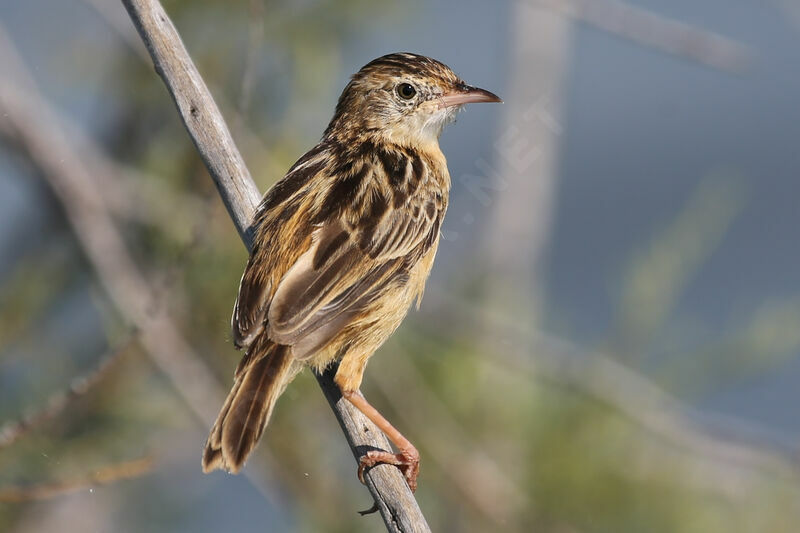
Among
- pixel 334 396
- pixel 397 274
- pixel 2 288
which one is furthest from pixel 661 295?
pixel 2 288

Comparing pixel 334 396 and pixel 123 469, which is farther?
pixel 334 396

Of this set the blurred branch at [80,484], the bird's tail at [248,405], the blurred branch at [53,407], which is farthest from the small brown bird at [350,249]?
the blurred branch at [53,407]

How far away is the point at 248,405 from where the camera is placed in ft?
12.0

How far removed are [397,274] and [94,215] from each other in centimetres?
156

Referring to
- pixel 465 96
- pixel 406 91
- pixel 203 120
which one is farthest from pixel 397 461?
pixel 406 91

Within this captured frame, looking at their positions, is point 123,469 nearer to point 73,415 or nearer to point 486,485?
point 73,415

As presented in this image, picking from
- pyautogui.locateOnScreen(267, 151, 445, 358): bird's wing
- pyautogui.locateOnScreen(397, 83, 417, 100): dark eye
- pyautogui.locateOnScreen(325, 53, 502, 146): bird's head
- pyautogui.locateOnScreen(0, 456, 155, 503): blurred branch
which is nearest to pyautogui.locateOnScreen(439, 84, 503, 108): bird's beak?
pyautogui.locateOnScreen(325, 53, 502, 146): bird's head

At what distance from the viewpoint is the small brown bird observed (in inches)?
149

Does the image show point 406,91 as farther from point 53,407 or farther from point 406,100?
point 53,407

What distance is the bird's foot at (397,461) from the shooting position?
3.82 m

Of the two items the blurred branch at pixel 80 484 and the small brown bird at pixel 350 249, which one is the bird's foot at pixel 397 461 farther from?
the blurred branch at pixel 80 484

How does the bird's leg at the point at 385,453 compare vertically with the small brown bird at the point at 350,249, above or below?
below

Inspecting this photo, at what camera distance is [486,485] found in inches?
203

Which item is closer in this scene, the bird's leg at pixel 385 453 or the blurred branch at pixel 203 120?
the bird's leg at pixel 385 453
